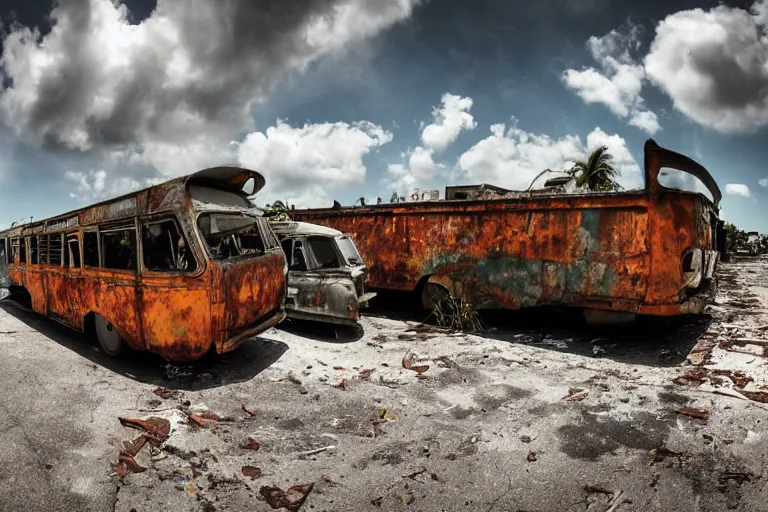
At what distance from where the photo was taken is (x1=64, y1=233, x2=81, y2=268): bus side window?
19.1ft

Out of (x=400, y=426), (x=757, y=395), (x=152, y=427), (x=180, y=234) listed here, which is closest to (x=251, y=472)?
(x=152, y=427)

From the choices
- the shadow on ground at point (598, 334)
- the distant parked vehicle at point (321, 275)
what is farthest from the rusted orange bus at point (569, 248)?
the distant parked vehicle at point (321, 275)

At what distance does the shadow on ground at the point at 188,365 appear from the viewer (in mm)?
4879

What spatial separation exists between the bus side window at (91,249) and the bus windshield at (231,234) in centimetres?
166

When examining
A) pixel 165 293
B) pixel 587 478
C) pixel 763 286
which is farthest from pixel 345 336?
pixel 763 286

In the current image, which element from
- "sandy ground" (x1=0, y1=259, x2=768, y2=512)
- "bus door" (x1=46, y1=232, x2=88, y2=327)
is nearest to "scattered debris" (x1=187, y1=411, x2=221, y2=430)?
"sandy ground" (x1=0, y1=259, x2=768, y2=512)

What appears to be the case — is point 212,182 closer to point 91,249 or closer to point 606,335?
point 91,249

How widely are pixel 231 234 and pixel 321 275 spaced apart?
1873mm

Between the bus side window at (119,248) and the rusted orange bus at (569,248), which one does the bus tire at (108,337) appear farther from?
the rusted orange bus at (569,248)

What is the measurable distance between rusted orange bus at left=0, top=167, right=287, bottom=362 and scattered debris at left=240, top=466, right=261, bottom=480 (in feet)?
→ 5.51

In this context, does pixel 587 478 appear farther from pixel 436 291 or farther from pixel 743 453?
pixel 436 291

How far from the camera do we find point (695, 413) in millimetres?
3918

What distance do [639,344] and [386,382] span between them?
13.9 feet

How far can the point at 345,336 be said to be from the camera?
7152 mm
